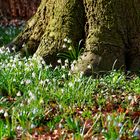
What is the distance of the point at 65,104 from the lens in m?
4.71

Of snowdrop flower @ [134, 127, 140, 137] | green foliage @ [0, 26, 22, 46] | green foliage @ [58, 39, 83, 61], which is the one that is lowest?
snowdrop flower @ [134, 127, 140, 137]

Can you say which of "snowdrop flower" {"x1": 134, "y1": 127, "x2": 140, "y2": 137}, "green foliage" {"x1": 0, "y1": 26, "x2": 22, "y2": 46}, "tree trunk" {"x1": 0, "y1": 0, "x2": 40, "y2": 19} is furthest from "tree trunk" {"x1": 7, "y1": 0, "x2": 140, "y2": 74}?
"tree trunk" {"x1": 0, "y1": 0, "x2": 40, "y2": 19}

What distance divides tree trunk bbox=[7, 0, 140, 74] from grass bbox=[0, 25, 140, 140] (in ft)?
0.82

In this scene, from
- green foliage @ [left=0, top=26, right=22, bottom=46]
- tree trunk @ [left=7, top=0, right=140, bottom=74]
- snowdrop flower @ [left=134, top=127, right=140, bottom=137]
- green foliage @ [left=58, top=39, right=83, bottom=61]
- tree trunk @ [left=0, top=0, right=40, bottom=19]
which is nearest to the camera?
snowdrop flower @ [left=134, top=127, right=140, bottom=137]

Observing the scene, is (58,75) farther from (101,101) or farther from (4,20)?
(4,20)

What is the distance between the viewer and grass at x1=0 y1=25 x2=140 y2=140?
396cm

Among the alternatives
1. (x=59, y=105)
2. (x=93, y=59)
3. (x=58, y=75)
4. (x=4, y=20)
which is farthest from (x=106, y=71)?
(x=4, y=20)

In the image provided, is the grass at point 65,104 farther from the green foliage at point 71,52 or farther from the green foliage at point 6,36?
the green foliage at point 6,36

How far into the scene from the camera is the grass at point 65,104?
3965 mm

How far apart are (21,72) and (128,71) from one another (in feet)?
4.44

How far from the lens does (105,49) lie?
5863 millimetres

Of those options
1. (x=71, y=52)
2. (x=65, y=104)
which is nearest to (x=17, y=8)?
(x=71, y=52)

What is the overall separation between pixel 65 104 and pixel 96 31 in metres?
1.50

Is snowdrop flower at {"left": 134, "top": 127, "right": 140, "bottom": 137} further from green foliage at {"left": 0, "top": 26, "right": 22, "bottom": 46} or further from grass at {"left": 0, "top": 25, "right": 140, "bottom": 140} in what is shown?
green foliage at {"left": 0, "top": 26, "right": 22, "bottom": 46}
